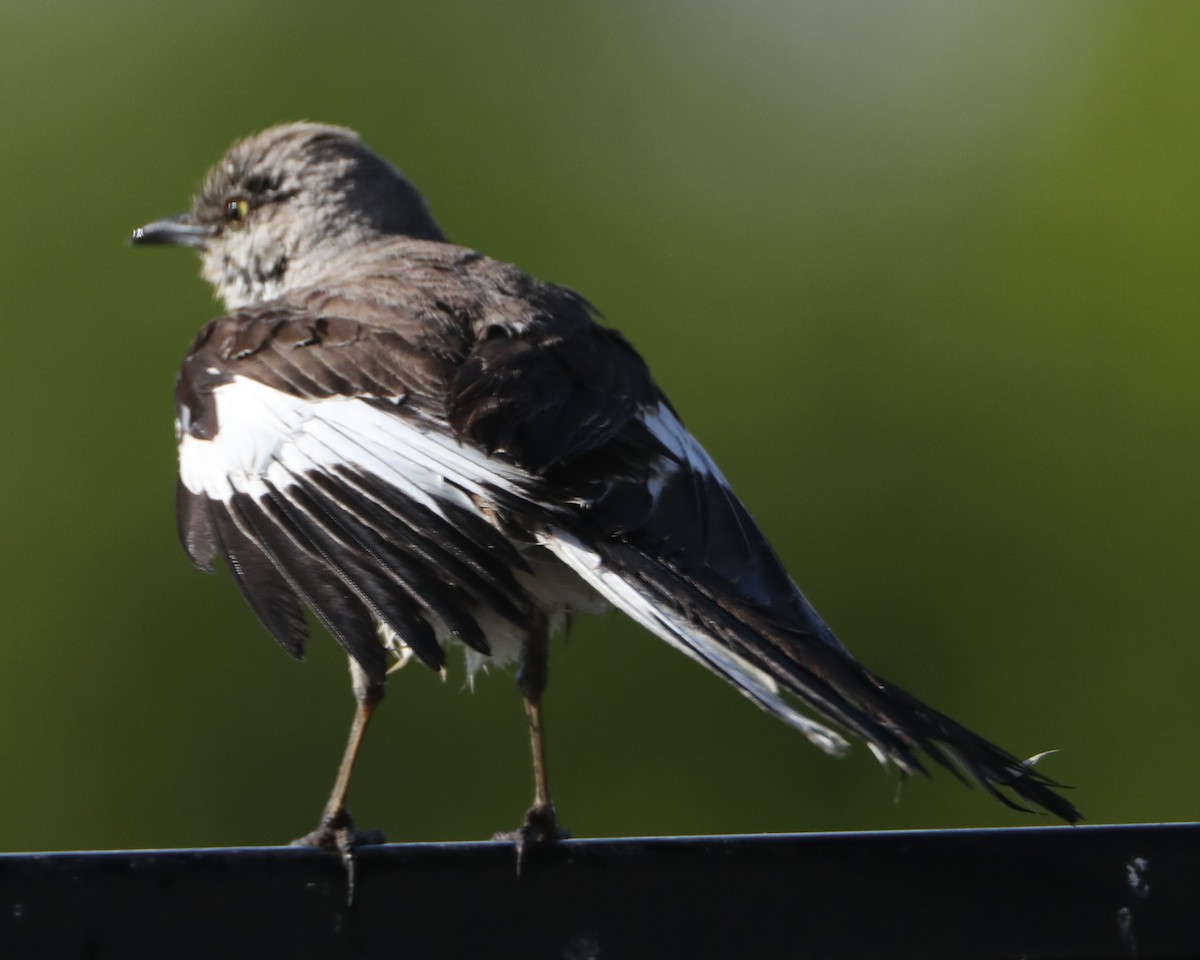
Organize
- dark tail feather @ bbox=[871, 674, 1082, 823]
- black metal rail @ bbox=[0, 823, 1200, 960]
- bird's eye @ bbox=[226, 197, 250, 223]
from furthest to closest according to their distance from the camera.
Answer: bird's eye @ bbox=[226, 197, 250, 223] → dark tail feather @ bbox=[871, 674, 1082, 823] → black metal rail @ bbox=[0, 823, 1200, 960]

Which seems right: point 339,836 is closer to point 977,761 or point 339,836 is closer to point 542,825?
point 542,825

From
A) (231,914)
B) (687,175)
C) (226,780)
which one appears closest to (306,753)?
(226,780)

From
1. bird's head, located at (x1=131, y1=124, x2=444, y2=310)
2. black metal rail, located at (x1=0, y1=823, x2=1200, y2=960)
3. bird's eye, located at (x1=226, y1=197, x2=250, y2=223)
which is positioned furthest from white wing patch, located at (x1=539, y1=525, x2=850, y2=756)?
bird's eye, located at (x1=226, y1=197, x2=250, y2=223)

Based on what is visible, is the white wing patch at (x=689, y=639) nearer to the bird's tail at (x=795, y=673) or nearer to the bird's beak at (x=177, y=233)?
the bird's tail at (x=795, y=673)

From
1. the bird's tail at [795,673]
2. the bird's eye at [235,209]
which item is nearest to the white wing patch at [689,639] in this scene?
the bird's tail at [795,673]

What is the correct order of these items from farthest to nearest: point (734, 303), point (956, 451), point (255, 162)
A: point (734, 303), point (956, 451), point (255, 162)

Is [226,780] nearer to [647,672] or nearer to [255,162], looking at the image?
[647,672]

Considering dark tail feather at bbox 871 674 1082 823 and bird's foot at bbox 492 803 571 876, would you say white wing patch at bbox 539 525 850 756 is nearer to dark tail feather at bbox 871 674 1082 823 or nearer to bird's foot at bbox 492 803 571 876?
dark tail feather at bbox 871 674 1082 823
